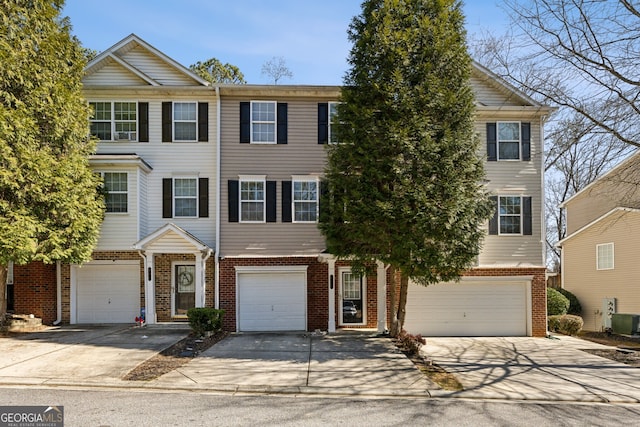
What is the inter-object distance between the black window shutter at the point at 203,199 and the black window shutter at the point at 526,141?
11201mm

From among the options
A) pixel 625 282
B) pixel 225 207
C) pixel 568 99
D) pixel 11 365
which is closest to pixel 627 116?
pixel 568 99

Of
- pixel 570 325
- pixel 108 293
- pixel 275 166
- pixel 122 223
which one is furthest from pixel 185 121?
pixel 570 325

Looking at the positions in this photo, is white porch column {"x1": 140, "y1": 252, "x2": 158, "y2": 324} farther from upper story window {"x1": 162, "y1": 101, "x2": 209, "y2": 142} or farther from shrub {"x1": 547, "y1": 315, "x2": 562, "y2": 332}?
shrub {"x1": 547, "y1": 315, "x2": 562, "y2": 332}

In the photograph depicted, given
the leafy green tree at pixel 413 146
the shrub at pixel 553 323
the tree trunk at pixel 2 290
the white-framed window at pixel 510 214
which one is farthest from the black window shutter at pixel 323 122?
the shrub at pixel 553 323

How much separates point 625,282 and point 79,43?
72.5ft

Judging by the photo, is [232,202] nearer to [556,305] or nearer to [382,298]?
[382,298]

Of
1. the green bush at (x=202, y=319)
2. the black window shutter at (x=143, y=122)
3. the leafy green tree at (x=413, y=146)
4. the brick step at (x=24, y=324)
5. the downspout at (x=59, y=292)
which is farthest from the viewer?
the black window shutter at (x=143, y=122)

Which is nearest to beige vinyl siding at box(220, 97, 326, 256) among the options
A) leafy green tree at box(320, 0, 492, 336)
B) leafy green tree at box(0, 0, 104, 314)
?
leafy green tree at box(320, 0, 492, 336)

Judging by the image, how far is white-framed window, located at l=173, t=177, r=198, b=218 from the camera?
16.6 meters

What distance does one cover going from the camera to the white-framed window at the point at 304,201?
16.7 meters

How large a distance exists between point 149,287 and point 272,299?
4024 mm

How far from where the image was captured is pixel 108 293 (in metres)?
16.7

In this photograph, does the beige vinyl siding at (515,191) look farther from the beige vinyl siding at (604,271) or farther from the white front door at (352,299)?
the beige vinyl siding at (604,271)

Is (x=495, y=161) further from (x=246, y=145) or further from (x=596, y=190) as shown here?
(x=596, y=190)
